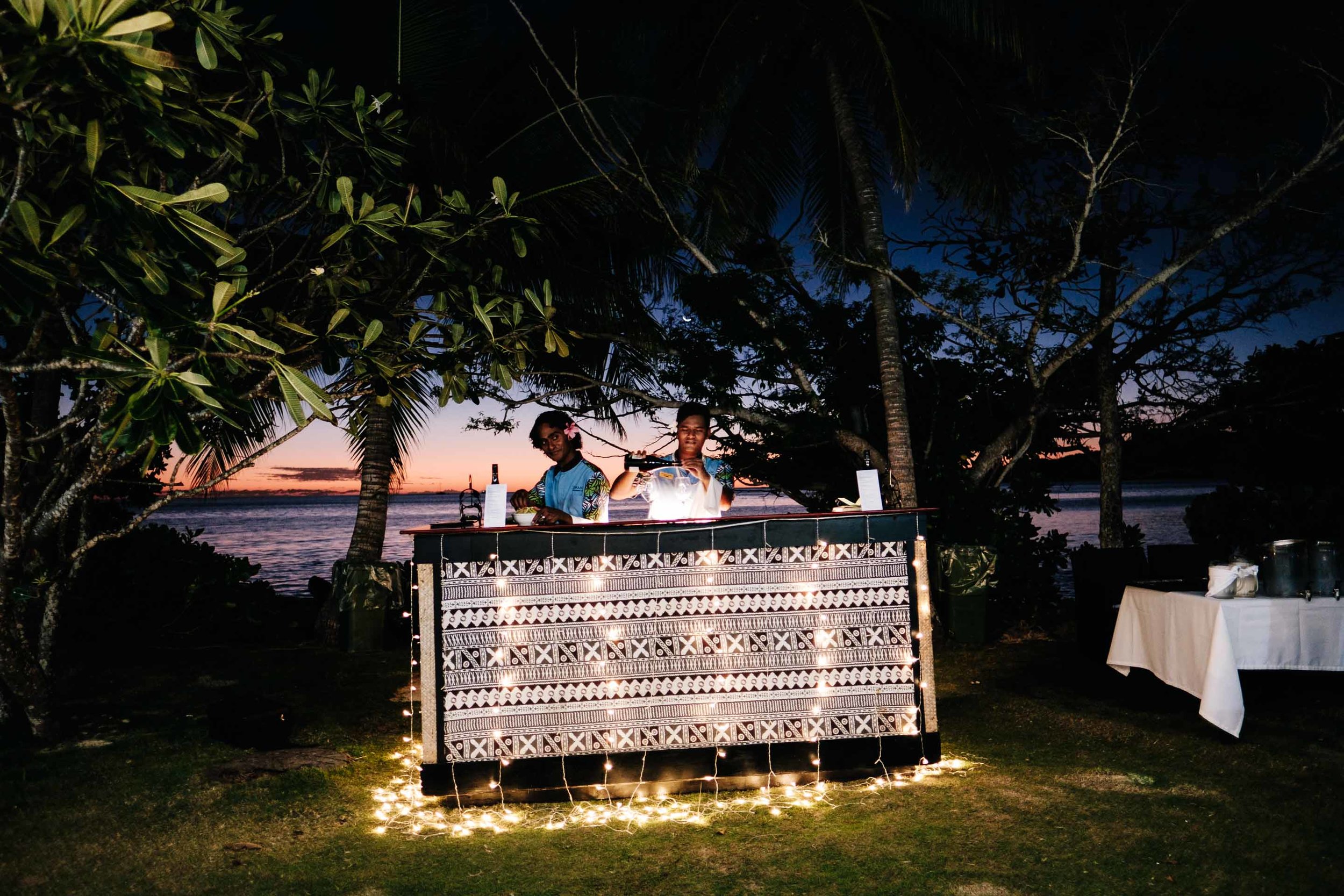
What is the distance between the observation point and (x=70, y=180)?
319cm

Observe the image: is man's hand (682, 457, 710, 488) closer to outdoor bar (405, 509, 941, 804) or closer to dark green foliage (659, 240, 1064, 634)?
outdoor bar (405, 509, 941, 804)

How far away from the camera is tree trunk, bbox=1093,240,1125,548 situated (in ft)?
29.6

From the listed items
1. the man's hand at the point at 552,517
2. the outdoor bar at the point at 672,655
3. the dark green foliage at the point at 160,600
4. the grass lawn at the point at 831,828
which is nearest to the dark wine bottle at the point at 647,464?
the man's hand at the point at 552,517

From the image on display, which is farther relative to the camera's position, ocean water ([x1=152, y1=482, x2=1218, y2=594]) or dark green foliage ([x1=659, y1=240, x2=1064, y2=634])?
ocean water ([x1=152, y1=482, x2=1218, y2=594])

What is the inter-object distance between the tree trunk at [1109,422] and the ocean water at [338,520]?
Result: 4.15 feet

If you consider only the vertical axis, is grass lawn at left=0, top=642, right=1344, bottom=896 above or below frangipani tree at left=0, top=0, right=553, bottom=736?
below

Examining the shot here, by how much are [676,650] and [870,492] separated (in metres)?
1.18

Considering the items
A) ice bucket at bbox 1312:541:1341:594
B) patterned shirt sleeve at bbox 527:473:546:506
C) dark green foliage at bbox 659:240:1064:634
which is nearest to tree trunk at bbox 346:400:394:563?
dark green foliage at bbox 659:240:1064:634

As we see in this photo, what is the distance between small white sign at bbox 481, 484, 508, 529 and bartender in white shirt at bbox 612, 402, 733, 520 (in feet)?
2.61

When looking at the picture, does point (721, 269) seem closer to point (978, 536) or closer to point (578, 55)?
point (578, 55)

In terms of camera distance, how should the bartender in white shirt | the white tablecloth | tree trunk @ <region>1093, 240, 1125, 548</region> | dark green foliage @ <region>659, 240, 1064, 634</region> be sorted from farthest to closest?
tree trunk @ <region>1093, 240, 1125, 548</region> < dark green foliage @ <region>659, 240, 1064, 634</region> < the bartender in white shirt < the white tablecloth

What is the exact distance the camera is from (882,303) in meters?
7.48

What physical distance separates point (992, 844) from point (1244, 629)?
210cm

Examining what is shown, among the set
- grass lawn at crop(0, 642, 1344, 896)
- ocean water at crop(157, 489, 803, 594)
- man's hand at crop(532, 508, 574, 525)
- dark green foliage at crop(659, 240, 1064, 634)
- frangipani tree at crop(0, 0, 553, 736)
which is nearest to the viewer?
frangipani tree at crop(0, 0, 553, 736)
